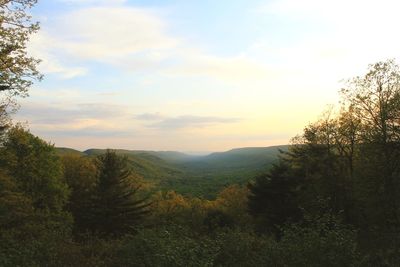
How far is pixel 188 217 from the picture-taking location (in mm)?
63156

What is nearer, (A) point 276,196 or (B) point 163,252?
(B) point 163,252

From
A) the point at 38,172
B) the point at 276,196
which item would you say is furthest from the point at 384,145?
the point at 38,172

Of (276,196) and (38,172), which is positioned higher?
(38,172)

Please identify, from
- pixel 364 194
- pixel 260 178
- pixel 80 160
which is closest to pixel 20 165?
pixel 80 160

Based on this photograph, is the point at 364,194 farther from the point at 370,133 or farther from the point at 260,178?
the point at 260,178

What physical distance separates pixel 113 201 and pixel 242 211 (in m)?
26.2

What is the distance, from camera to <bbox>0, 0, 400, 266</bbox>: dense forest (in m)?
12.0

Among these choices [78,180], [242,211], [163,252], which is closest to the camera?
[163,252]

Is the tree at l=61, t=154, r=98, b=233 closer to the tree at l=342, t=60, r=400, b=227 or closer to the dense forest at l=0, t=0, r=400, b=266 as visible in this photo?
the dense forest at l=0, t=0, r=400, b=266

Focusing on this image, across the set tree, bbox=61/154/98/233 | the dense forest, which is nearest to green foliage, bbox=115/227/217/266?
the dense forest

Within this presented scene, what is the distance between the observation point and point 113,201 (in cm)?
4472

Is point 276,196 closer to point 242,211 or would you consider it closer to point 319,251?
point 242,211

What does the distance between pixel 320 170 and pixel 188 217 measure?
27.0 meters

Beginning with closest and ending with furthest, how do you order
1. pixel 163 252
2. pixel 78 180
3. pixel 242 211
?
pixel 163 252 < pixel 78 180 < pixel 242 211
